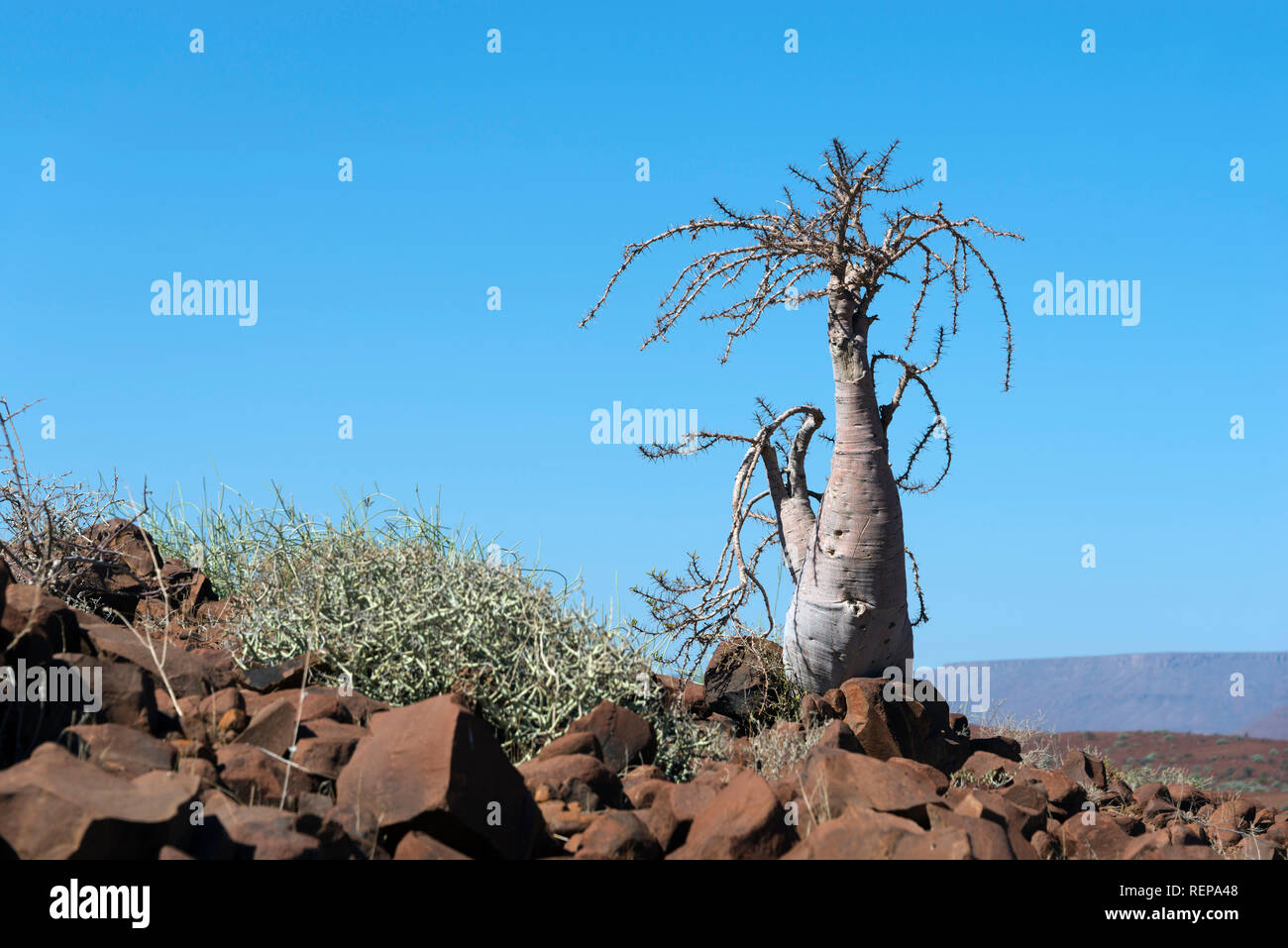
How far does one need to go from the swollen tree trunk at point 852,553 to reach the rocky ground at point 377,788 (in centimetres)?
183

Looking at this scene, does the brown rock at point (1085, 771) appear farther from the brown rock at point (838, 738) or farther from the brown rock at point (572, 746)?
the brown rock at point (572, 746)

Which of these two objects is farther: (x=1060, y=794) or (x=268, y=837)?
(x=1060, y=794)

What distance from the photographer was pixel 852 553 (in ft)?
25.0

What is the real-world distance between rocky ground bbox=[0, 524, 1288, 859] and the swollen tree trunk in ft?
6.01

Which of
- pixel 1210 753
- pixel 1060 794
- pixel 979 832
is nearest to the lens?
pixel 979 832

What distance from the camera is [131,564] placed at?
25.2ft

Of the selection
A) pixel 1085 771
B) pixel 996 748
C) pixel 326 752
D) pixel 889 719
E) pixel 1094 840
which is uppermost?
pixel 326 752

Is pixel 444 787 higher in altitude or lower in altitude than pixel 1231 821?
higher

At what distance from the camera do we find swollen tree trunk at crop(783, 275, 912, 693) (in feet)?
25.1

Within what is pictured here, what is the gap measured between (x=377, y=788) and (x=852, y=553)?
4.51 metres

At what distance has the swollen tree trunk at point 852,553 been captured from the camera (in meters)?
7.65

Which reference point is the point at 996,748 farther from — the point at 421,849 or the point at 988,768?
the point at 421,849

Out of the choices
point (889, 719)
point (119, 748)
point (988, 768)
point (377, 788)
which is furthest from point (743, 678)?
point (119, 748)
